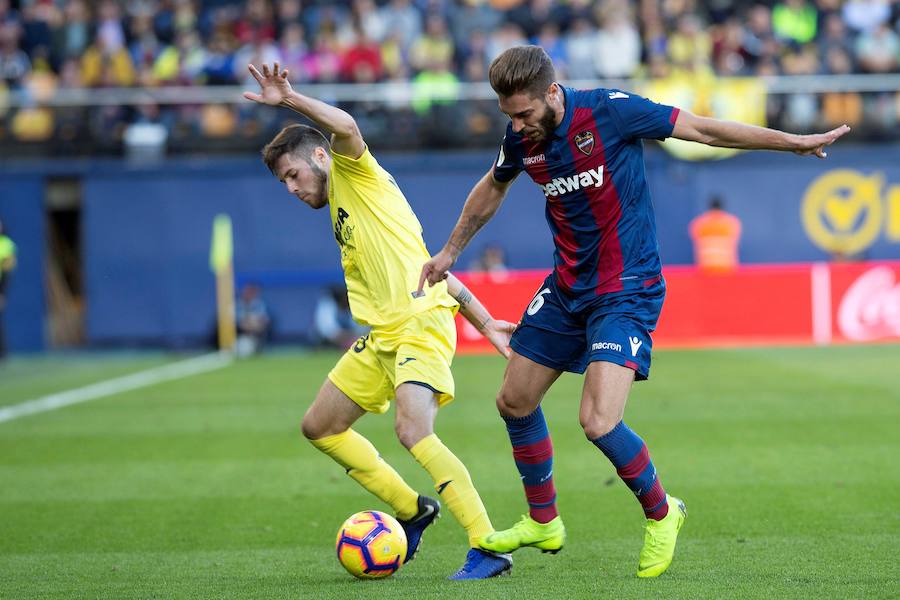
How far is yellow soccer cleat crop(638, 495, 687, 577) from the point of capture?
5.39 m

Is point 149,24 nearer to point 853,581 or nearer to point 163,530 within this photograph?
point 163,530

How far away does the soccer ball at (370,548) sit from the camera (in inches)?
220

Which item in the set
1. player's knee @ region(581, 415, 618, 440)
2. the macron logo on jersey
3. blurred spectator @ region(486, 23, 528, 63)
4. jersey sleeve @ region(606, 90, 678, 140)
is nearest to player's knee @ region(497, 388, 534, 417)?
player's knee @ region(581, 415, 618, 440)

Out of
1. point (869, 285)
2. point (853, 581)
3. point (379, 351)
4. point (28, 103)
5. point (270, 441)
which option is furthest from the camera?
point (28, 103)

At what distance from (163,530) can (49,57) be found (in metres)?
18.7

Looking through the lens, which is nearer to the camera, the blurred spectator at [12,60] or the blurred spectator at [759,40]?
the blurred spectator at [759,40]

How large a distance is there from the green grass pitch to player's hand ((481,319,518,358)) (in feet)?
3.26

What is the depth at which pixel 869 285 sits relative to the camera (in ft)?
63.5

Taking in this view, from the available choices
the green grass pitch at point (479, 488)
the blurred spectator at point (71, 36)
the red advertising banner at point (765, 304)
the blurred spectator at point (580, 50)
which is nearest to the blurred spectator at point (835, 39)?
the blurred spectator at point (580, 50)

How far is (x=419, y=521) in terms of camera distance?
6043 mm

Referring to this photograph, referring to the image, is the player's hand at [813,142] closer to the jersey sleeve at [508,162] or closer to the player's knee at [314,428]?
the jersey sleeve at [508,162]

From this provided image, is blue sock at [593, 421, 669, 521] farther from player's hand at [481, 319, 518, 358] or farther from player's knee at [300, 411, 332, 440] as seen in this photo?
player's knee at [300, 411, 332, 440]

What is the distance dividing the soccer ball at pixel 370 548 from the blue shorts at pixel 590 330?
98 centimetres

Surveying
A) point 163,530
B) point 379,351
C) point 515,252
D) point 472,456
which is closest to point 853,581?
point 379,351
